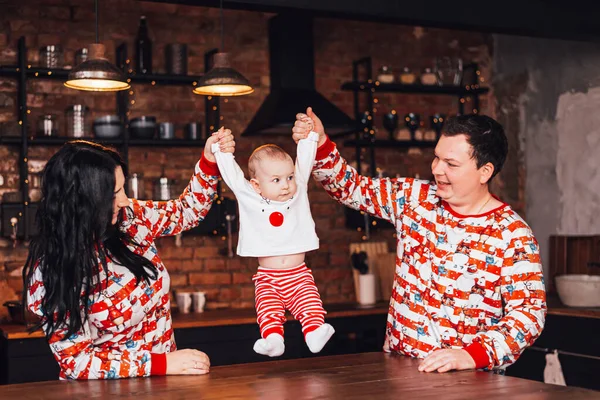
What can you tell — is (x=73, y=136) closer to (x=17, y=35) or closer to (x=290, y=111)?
(x=17, y=35)

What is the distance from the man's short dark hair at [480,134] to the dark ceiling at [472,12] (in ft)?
5.55

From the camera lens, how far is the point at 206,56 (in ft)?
19.4

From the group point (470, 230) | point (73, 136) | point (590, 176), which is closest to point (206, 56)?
point (73, 136)

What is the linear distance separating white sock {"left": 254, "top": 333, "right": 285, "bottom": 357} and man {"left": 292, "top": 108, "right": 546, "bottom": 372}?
476 millimetres

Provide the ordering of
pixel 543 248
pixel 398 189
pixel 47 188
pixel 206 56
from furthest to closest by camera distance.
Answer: pixel 543 248, pixel 206 56, pixel 398 189, pixel 47 188

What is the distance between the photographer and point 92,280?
2.59 m

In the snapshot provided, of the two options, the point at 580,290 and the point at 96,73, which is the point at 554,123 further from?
the point at 96,73

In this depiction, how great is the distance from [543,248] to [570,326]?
1.43 metres

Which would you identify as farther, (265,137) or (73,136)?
(265,137)

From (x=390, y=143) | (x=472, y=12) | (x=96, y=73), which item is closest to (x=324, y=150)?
(x=96, y=73)

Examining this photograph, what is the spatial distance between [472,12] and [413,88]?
147 cm

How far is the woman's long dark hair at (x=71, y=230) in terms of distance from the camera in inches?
99.5

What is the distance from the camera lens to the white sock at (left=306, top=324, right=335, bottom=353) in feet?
8.79

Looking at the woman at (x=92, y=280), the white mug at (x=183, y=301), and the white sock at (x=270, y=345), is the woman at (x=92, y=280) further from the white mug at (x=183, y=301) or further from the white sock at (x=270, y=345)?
the white mug at (x=183, y=301)
